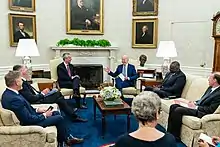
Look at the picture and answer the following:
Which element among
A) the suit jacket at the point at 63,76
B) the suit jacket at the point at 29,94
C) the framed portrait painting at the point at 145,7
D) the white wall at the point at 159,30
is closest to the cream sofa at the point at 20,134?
the suit jacket at the point at 29,94

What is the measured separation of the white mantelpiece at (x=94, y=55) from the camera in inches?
289

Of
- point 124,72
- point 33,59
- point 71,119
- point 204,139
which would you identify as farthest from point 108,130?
point 33,59

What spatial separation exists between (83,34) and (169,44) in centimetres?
274

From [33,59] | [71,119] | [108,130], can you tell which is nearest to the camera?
[108,130]

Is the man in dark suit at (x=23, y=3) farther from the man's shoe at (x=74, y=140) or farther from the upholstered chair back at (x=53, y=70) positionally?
the man's shoe at (x=74, y=140)

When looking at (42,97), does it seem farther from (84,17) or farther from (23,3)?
(84,17)

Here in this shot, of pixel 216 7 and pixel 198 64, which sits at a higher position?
pixel 216 7

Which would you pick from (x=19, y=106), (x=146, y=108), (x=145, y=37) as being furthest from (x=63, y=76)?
(x=146, y=108)

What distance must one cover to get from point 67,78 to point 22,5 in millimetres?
2429

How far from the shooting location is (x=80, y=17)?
24.3 ft

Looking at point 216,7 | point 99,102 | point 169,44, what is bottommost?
point 99,102

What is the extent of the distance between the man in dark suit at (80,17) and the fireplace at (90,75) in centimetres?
113

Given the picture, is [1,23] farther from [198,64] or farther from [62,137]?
[198,64]

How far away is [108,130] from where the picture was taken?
4.49 m
